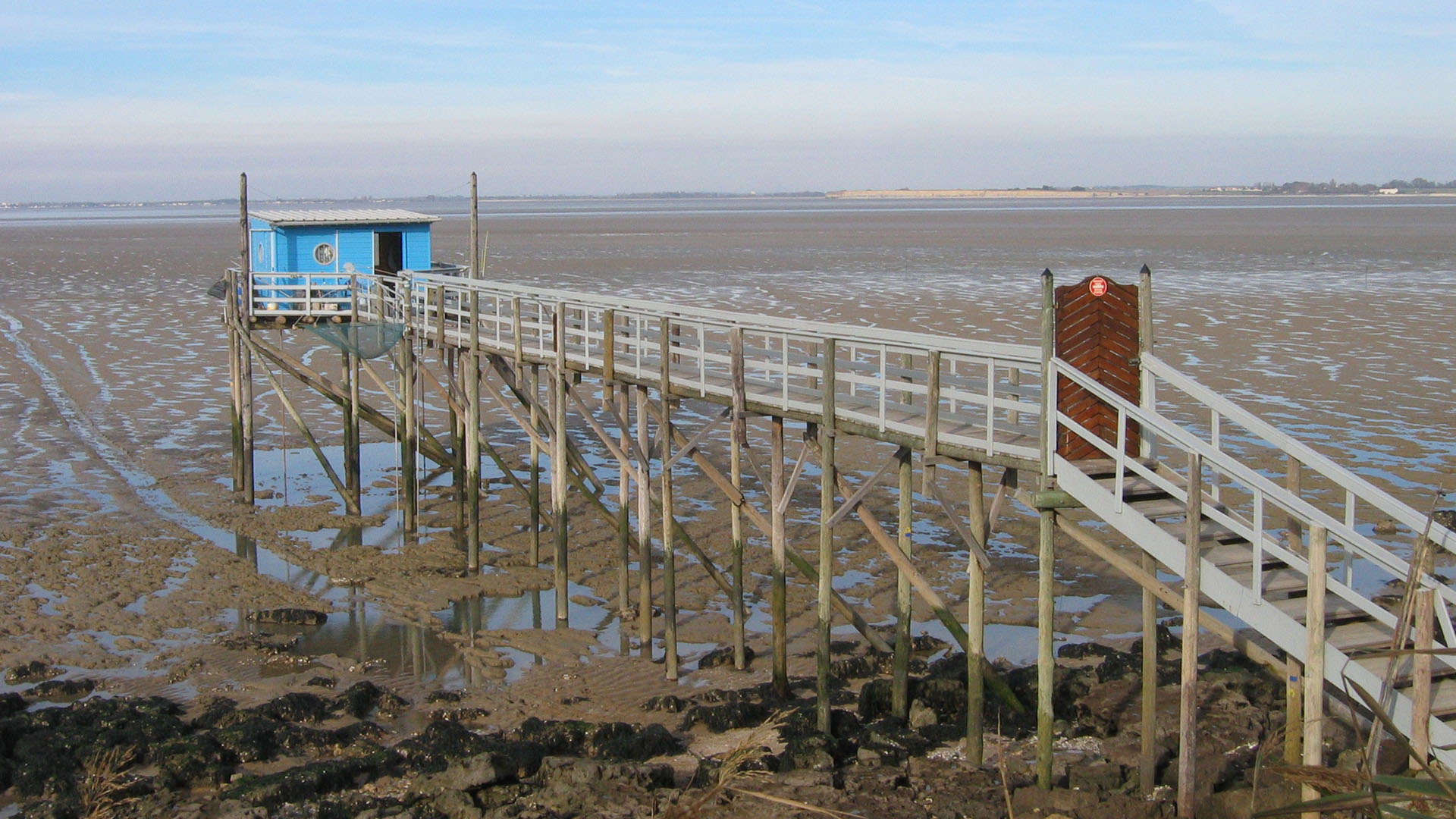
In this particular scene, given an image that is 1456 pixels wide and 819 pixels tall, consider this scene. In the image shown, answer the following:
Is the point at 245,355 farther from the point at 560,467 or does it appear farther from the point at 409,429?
the point at 560,467

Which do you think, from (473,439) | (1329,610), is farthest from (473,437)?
(1329,610)

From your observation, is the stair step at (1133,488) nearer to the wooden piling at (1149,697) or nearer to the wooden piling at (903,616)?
the wooden piling at (1149,697)

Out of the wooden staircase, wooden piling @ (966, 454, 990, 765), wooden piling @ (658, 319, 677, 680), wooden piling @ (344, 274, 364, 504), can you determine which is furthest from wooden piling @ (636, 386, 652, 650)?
wooden piling @ (344, 274, 364, 504)

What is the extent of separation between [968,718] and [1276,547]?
3045 millimetres

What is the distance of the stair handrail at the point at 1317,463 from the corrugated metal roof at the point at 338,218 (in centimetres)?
1546

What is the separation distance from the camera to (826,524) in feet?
39.4

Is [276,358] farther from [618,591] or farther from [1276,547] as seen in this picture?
[1276,547]

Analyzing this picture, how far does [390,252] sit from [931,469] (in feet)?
47.7

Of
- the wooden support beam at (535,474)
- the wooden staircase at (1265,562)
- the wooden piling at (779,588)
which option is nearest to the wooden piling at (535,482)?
the wooden support beam at (535,474)

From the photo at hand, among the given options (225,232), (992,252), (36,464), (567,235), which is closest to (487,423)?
(36,464)

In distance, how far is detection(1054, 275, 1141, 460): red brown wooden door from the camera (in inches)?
386

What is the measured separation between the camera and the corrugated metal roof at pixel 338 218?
22844mm

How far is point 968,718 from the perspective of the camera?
10805 millimetres

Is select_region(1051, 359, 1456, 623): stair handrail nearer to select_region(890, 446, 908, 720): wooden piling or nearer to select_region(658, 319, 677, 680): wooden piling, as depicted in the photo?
select_region(890, 446, 908, 720): wooden piling
